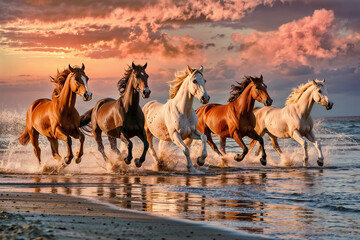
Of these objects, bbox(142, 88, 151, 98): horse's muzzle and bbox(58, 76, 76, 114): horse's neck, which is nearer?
bbox(142, 88, 151, 98): horse's muzzle

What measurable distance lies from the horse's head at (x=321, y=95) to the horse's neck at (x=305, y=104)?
0.61 ft

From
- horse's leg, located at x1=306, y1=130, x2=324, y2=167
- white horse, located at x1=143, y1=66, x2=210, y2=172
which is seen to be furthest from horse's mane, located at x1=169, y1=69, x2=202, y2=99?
horse's leg, located at x1=306, y1=130, x2=324, y2=167

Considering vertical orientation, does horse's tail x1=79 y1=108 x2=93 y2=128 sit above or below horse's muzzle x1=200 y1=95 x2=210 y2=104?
below

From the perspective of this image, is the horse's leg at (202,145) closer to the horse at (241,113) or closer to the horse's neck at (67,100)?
the horse at (241,113)

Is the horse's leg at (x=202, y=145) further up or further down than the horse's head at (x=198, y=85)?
further down

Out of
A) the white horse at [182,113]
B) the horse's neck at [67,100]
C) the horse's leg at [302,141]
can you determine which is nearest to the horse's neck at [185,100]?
the white horse at [182,113]

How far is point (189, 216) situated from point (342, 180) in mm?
5864

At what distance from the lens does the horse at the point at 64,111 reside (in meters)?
12.7

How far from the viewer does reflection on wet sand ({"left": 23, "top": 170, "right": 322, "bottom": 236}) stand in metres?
6.82

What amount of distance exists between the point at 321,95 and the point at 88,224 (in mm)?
11264

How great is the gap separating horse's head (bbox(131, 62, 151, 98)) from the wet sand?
5158 millimetres

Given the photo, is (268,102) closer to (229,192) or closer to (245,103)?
(245,103)

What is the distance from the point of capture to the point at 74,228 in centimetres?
561

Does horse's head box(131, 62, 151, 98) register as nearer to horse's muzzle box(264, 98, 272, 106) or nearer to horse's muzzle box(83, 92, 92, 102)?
horse's muzzle box(83, 92, 92, 102)
